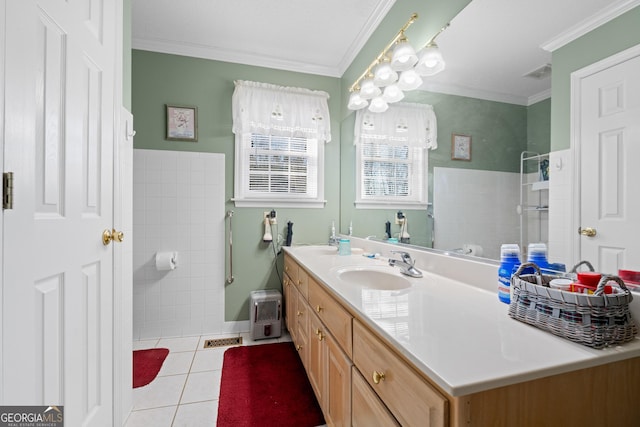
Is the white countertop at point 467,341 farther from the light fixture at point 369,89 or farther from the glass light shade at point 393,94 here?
the light fixture at point 369,89

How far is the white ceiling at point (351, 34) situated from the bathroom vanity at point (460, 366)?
2.74 ft

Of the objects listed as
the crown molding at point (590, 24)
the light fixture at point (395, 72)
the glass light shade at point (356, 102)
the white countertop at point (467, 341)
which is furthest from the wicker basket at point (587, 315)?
the glass light shade at point (356, 102)

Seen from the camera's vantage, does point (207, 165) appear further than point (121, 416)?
Yes

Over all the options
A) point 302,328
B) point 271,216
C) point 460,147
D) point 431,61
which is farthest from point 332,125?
point 302,328

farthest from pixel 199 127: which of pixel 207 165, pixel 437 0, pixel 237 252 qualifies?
pixel 437 0

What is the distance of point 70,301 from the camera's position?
3.18ft

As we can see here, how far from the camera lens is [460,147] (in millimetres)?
1421

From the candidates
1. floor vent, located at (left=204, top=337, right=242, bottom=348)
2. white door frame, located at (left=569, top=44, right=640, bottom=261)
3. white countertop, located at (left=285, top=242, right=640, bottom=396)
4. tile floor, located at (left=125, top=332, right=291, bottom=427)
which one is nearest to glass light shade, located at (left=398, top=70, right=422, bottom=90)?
white door frame, located at (left=569, top=44, right=640, bottom=261)

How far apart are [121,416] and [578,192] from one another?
214cm

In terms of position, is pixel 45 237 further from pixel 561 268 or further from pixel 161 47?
pixel 161 47

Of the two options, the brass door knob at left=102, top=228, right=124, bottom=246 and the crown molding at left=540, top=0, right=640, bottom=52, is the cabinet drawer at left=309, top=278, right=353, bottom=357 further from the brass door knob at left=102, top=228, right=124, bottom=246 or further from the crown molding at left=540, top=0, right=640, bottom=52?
the crown molding at left=540, top=0, right=640, bottom=52

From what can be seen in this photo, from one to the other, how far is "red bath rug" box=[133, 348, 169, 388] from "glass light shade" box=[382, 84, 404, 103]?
2.53 m

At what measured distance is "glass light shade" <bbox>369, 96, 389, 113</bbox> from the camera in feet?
6.84

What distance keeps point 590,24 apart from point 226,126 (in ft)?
7.89
